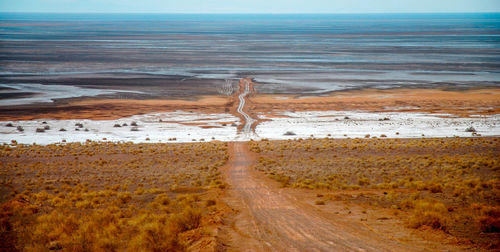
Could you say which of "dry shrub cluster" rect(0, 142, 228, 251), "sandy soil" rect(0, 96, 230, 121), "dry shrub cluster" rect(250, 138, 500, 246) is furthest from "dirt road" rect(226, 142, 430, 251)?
"sandy soil" rect(0, 96, 230, 121)

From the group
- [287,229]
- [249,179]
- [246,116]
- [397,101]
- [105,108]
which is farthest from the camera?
[397,101]

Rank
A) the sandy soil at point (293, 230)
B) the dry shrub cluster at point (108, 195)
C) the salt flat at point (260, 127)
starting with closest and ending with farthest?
the sandy soil at point (293, 230) < the dry shrub cluster at point (108, 195) < the salt flat at point (260, 127)

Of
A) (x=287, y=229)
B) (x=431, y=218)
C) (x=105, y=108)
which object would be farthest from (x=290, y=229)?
(x=105, y=108)

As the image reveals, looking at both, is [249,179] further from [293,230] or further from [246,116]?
[246,116]

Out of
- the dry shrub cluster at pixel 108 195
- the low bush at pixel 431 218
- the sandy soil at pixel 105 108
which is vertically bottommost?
the sandy soil at pixel 105 108

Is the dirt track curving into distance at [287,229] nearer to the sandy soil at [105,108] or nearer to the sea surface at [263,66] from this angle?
the sandy soil at [105,108]

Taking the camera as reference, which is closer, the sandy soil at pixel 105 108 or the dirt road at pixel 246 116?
the dirt road at pixel 246 116

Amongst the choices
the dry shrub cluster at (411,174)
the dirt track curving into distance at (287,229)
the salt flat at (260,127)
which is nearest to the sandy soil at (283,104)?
the salt flat at (260,127)

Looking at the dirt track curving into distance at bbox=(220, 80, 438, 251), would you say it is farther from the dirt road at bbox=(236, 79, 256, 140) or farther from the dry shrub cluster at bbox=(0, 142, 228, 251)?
the dirt road at bbox=(236, 79, 256, 140)
